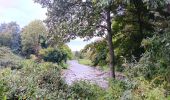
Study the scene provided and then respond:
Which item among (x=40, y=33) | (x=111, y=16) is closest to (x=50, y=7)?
(x=111, y=16)

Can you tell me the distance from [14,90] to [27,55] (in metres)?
21.1

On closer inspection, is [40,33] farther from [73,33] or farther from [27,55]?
[73,33]

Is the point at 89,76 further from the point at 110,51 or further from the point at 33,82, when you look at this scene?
the point at 33,82

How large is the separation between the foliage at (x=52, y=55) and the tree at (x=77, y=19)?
384 inches

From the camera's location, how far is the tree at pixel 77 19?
13.2m

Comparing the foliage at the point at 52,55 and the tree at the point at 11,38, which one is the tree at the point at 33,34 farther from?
the foliage at the point at 52,55

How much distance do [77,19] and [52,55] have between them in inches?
428

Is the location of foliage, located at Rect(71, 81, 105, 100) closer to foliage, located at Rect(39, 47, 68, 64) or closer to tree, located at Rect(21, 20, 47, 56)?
foliage, located at Rect(39, 47, 68, 64)

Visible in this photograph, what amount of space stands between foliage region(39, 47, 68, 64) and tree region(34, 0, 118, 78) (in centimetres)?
976

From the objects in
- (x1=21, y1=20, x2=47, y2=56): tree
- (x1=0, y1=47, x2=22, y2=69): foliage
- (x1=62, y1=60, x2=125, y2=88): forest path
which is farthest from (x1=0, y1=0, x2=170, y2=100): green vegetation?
(x1=21, y1=20, x2=47, y2=56): tree

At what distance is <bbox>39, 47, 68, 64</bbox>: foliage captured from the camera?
2327cm

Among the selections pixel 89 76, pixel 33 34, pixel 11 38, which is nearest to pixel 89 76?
pixel 89 76

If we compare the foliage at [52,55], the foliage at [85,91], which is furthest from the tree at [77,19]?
the foliage at [52,55]

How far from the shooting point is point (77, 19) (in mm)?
13352
